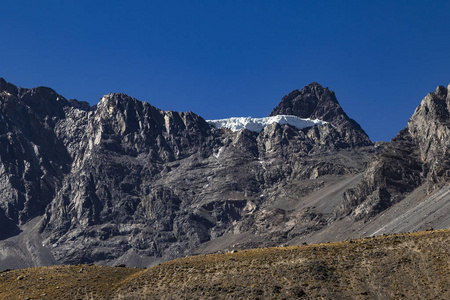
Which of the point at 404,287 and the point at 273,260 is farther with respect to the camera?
the point at 273,260

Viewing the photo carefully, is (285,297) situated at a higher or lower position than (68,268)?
lower

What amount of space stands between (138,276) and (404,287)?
39.1 m

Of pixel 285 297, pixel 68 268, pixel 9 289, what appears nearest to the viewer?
pixel 285 297

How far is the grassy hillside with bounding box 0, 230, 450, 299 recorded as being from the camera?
286ft

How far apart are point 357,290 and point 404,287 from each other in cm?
638

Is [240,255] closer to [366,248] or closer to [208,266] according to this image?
[208,266]

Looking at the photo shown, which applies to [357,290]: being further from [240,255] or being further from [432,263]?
[240,255]

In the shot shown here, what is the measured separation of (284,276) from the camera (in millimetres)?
90875

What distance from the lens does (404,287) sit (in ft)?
285

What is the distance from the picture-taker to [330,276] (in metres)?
90.3

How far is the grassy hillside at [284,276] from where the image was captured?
8712cm

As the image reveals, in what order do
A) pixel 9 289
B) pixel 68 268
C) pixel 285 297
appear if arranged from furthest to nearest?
pixel 68 268, pixel 9 289, pixel 285 297

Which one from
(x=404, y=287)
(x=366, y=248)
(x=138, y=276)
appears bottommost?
(x=404, y=287)

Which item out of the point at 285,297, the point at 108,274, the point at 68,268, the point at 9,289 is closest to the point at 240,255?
the point at 285,297
